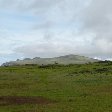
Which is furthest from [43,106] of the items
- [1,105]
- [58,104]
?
[1,105]

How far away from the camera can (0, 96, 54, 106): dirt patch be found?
38.7 meters

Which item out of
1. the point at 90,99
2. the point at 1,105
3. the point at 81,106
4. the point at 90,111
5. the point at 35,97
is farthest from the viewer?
the point at 35,97

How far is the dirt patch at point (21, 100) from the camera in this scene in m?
38.7

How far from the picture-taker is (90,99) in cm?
3972

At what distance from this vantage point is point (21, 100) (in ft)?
134

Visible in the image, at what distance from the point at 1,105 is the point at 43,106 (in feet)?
15.3

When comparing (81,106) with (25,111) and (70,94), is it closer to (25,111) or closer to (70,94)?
(25,111)

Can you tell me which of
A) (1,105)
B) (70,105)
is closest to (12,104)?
(1,105)

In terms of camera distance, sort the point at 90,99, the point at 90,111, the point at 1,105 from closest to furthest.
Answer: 1. the point at 90,111
2. the point at 1,105
3. the point at 90,99

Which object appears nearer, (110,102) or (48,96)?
(110,102)

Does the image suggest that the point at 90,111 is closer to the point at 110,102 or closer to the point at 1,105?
the point at 110,102

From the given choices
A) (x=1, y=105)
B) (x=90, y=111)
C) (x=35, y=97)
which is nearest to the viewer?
(x=90, y=111)

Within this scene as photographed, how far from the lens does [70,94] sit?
45438 millimetres

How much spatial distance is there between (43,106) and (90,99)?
646cm
